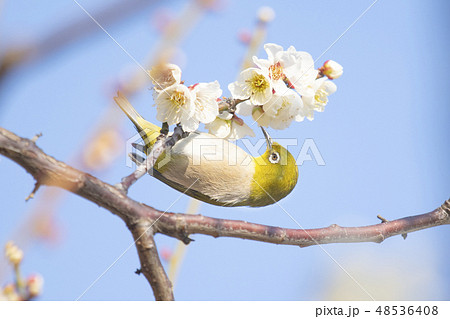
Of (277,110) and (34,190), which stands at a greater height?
(277,110)

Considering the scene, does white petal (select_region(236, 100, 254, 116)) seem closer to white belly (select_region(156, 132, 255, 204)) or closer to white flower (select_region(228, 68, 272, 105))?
white flower (select_region(228, 68, 272, 105))

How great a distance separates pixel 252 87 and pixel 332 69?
410mm

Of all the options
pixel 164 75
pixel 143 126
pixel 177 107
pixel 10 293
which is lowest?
pixel 10 293

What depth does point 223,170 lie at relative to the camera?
2.97 metres

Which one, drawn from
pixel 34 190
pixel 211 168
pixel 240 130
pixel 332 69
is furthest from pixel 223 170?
pixel 34 190

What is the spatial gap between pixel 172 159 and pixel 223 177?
1.19 feet

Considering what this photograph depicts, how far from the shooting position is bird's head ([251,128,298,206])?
298cm

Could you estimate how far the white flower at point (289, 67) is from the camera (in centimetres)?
221

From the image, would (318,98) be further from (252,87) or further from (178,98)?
(178,98)

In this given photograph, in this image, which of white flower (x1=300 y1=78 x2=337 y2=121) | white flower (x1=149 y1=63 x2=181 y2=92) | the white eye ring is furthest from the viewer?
the white eye ring

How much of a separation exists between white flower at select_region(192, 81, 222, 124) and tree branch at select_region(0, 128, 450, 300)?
56 cm

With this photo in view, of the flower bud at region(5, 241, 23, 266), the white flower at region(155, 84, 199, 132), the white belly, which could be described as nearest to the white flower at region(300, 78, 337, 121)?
the white flower at region(155, 84, 199, 132)

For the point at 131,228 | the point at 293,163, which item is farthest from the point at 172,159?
the point at 131,228
